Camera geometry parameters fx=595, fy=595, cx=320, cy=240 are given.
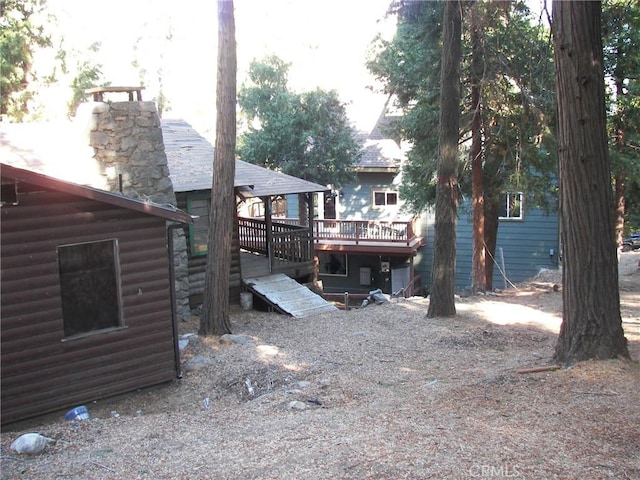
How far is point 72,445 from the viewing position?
6.12 metres

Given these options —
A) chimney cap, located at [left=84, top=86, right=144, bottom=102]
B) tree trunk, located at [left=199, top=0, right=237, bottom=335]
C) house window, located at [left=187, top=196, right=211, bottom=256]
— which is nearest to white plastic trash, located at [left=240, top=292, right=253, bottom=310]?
house window, located at [left=187, top=196, right=211, bottom=256]

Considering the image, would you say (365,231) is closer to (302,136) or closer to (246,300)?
(302,136)

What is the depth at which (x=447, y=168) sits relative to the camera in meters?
12.1

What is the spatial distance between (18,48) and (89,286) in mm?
14822

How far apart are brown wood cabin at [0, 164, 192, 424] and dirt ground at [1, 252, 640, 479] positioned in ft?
1.25

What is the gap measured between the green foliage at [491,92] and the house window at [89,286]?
8.59m

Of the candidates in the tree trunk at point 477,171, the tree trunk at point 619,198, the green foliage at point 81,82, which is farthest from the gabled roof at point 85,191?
the tree trunk at point 619,198

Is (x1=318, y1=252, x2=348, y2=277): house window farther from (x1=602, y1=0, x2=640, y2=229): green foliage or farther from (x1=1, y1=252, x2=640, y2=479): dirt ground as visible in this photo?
(x1=1, y1=252, x2=640, y2=479): dirt ground

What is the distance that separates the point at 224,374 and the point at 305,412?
104 inches

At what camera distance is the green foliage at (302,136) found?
2138cm

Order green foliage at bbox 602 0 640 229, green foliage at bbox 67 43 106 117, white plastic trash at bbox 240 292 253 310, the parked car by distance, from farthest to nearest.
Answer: the parked car, green foliage at bbox 67 43 106 117, white plastic trash at bbox 240 292 253 310, green foliage at bbox 602 0 640 229

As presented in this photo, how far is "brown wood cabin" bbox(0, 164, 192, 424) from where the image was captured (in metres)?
7.31

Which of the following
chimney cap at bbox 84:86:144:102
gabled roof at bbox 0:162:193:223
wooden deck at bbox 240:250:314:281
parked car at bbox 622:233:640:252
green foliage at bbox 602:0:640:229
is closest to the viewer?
gabled roof at bbox 0:162:193:223

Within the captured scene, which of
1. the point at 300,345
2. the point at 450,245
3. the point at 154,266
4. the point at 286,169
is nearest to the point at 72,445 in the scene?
the point at 154,266
